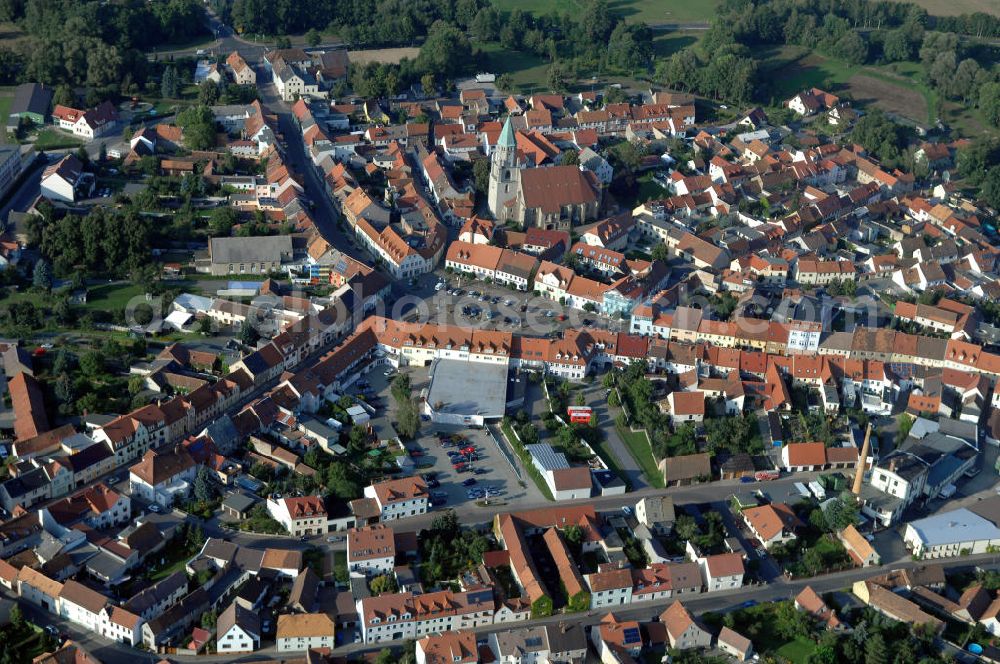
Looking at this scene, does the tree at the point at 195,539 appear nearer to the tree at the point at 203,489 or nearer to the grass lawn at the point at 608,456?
the tree at the point at 203,489

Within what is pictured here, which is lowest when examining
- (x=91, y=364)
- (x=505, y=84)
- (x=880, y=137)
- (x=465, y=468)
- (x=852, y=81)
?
(x=465, y=468)

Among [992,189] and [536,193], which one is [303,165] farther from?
[992,189]

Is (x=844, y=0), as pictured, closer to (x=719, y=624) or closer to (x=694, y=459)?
(x=694, y=459)

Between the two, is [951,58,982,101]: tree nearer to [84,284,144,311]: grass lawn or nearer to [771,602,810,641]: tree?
[771,602,810,641]: tree

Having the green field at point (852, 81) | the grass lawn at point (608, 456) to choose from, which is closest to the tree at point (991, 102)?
the green field at point (852, 81)

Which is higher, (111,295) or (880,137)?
(880,137)

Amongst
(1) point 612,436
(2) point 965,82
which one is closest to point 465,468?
(1) point 612,436

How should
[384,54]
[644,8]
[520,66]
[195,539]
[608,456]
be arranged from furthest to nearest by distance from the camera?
[644,8]
[520,66]
[384,54]
[608,456]
[195,539]

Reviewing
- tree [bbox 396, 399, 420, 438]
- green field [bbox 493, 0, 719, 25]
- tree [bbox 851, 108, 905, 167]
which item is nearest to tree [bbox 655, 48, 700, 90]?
tree [bbox 851, 108, 905, 167]
